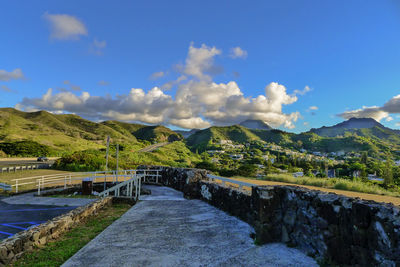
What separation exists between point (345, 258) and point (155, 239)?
364 centimetres

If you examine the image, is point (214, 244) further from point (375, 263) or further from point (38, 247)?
point (38, 247)

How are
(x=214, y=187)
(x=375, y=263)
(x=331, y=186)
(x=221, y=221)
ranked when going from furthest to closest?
(x=331, y=186)
(x=214, y=187)
(x=221, y=221)
(x=375, y=263)

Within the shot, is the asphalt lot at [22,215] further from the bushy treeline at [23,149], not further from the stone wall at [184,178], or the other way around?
the bushy treeline at [23,149]

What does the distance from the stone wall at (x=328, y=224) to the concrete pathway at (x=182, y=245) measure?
0.28 meters

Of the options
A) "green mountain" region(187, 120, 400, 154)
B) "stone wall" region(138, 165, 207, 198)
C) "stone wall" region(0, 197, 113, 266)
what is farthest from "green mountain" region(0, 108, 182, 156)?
"stone wall" region(0, 197, 113, 266)

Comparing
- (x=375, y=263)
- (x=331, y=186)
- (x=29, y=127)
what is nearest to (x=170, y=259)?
(x=375, y=263)

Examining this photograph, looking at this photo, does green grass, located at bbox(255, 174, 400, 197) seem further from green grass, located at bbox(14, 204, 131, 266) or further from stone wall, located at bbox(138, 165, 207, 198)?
green grass, located at bbox(14, 204, 131, 266)

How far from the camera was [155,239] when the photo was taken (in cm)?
534

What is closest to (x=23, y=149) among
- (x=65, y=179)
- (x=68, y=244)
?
(x=65, y=179)

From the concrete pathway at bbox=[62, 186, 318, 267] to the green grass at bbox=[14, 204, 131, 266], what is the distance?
0.80ft

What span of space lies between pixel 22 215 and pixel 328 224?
10.4 m

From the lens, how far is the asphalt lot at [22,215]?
24.5 feet

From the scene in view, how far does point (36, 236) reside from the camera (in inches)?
202

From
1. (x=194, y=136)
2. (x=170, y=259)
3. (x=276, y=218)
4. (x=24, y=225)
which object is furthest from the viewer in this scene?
(x=194, y=136)
